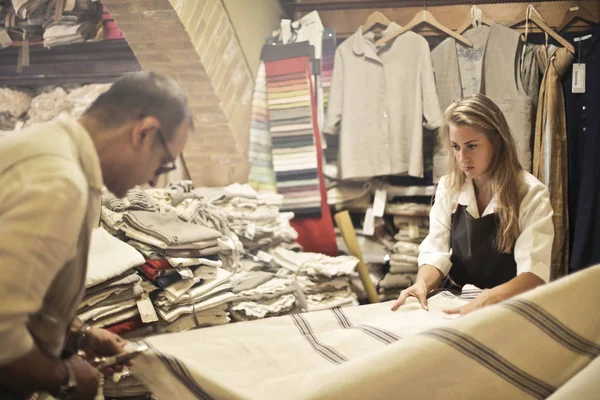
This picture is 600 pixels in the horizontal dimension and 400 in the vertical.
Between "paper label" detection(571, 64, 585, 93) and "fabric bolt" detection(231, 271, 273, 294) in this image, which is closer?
"fabric bolt" detection(231, 271, 273, 294)

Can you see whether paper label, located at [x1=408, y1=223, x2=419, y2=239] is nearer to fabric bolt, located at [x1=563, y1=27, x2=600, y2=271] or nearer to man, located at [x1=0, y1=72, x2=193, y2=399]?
fabric bolt, located at [x1=563, y1=27, x2=600, y2=271]

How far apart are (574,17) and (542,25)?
19 cm

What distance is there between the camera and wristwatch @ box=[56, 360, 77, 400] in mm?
735

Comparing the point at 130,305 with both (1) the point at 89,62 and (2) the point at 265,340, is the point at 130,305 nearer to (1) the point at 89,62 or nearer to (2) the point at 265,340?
(2) the point at 265,340

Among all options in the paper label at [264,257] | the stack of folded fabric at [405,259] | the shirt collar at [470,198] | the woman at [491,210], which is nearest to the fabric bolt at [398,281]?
the stack of folded fabric at [405,259]

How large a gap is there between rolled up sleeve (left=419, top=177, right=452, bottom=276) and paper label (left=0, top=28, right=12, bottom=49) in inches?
56.9

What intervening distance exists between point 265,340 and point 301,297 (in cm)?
108

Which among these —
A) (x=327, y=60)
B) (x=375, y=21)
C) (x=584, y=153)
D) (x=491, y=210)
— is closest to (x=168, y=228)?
(x=491, y=210)

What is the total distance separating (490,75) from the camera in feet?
8.05

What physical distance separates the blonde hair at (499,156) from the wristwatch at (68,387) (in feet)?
3.17

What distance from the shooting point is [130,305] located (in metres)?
1.61

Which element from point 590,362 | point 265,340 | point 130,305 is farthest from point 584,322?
point 130,305

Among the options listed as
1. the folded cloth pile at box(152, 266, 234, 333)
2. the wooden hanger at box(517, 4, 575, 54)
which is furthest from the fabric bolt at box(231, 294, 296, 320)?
the wooden hanger at box(517, 4, 575, 54)

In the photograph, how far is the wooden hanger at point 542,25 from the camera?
2.39 meters
